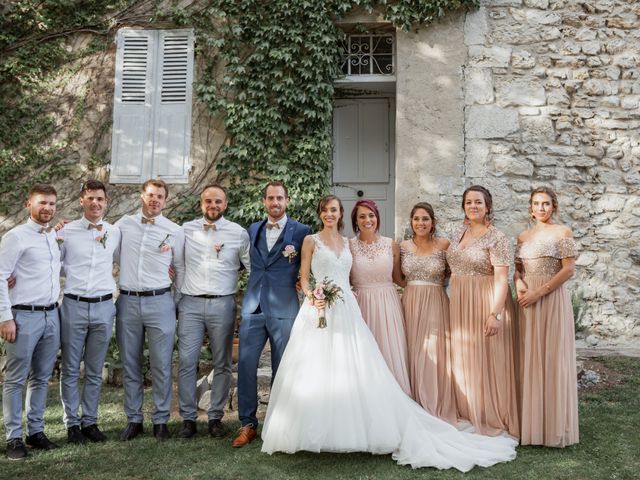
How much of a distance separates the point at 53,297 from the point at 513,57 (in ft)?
19.3

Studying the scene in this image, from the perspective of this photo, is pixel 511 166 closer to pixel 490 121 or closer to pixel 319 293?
pixel 490 121

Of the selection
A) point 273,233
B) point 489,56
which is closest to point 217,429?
point 273,233

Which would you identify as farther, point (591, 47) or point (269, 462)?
point (591, 47)

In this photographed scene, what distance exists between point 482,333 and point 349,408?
3.91 feet

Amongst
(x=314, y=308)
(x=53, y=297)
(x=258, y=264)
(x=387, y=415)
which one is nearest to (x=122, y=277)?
(x=53, y=297)

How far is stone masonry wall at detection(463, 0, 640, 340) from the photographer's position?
7.04 metres

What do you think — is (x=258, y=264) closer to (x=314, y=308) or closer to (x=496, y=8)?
(x=314, y=308)

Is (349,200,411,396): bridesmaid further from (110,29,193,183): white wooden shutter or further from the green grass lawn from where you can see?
(110,29,193,183): white wooden shutter

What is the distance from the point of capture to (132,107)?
755 cm

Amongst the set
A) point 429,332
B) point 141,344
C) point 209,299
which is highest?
point 209,299

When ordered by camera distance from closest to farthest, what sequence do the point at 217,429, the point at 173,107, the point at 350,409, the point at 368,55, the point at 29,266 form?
the point at 350,409, the point at 29,266, the point at 217,429, the point at 173,107, the point at 368,55

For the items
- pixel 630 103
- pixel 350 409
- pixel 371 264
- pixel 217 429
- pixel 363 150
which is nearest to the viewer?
pixel 350 409

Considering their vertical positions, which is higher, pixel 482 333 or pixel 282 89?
pixel 282 89

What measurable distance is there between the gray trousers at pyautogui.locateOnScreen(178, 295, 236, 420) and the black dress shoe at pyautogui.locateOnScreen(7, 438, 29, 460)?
104cm
